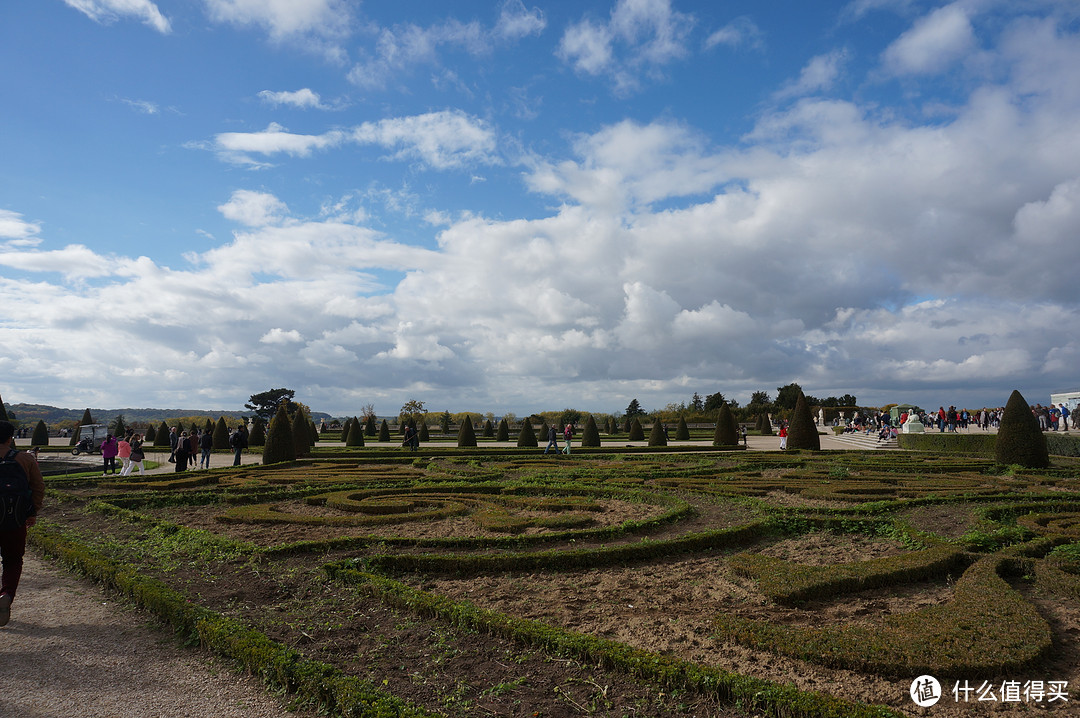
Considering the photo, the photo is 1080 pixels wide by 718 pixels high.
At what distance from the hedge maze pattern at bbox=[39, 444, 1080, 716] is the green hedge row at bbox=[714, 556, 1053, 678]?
17 millimetres

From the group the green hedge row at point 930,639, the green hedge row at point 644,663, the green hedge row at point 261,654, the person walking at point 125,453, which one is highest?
the person walking at point 125,453

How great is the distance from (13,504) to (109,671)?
1.98 m

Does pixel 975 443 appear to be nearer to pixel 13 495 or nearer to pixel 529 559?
pixel 529 559

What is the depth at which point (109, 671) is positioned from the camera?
487 centimetres

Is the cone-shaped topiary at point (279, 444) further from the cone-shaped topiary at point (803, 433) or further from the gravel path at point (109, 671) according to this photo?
the cone-shaped topiary at point (803, 433)

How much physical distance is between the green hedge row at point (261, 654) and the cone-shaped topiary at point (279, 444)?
14.4 m

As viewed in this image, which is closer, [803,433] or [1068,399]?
[803,433]

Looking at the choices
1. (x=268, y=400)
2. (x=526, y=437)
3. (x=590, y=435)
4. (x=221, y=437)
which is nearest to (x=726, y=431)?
(x=590, y=435)

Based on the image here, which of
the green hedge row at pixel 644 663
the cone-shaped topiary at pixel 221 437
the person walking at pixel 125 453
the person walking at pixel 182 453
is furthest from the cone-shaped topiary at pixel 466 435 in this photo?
the green hedge row at pixel 644 663

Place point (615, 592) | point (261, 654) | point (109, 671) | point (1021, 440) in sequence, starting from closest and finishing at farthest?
1. point (261, 654)
2. point (109, 671)
3. point (615, 592)
4. point (1021, 440)

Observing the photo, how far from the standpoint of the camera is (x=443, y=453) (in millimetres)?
23859

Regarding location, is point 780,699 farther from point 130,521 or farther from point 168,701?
point 130,521

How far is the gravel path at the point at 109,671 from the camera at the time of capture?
425 centimetres

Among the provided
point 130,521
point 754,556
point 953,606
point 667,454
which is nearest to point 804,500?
point 754,556
